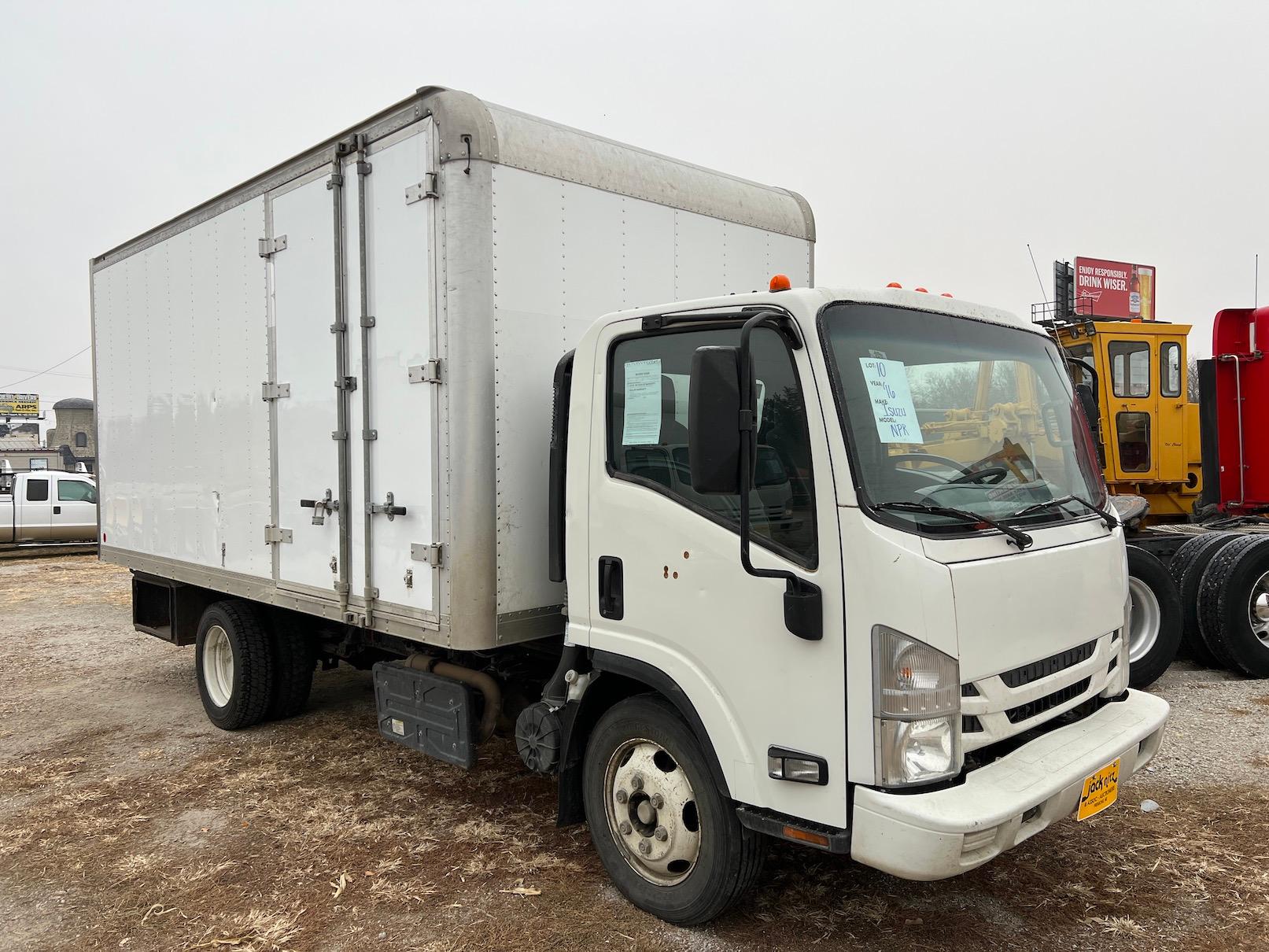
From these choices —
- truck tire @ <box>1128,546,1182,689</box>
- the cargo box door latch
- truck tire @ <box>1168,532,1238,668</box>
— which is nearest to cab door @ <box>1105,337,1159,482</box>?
truck tire @ <box>1168,532,1238,668</box>

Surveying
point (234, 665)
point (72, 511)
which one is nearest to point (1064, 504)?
point (234, 665)

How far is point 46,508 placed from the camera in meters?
18.9

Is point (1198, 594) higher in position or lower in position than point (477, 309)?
lower

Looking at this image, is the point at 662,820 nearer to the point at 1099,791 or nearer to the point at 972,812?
the point at 972,812

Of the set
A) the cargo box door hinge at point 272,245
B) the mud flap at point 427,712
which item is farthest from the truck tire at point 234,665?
the cargo box door hinge at point 272,245

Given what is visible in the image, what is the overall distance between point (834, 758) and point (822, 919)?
1.11 metres

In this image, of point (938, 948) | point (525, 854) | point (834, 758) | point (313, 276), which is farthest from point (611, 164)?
point (938, 948)

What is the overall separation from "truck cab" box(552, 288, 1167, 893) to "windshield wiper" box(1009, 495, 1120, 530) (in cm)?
2

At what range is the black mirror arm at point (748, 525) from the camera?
2.98m

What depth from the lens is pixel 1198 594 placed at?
7254mm

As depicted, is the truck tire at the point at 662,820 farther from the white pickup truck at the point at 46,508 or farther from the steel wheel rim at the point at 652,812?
the white pickup truck at the point at 46,508

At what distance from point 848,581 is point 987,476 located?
2.47 ft

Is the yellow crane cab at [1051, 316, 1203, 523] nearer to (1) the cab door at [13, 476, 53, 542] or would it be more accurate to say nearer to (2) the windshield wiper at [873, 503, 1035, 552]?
(2) the windshield wiper at [873, 503, 1035, 552]

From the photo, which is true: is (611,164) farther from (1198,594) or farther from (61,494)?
(61,494)
